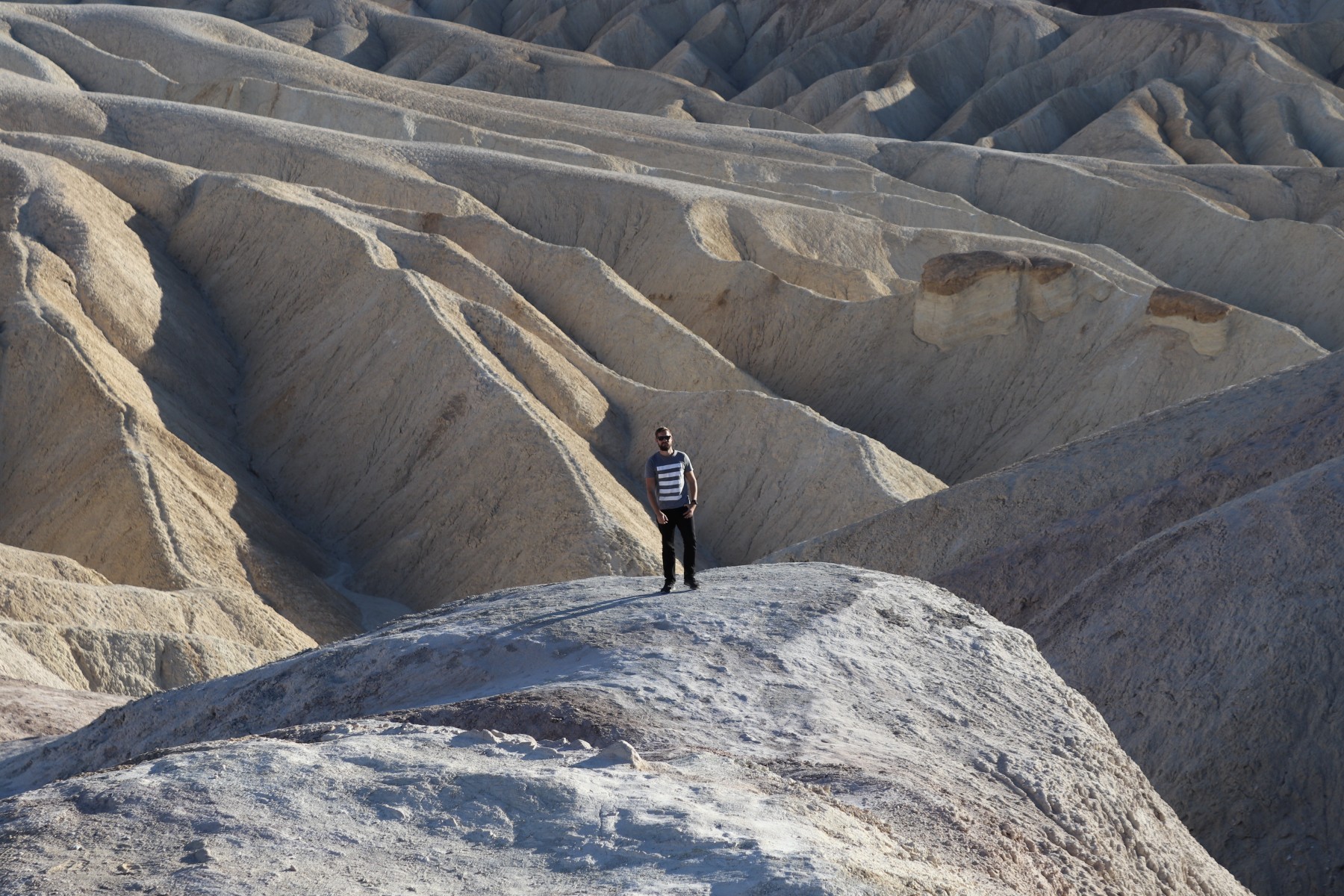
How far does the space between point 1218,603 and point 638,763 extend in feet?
25.4

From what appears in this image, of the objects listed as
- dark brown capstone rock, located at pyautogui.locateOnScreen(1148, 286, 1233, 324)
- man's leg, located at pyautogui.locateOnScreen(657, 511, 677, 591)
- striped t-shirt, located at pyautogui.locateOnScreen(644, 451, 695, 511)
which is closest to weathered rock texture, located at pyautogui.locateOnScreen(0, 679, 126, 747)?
man's leg, located at pyautogui.locateOnScreen(657, 511, 677, 591)

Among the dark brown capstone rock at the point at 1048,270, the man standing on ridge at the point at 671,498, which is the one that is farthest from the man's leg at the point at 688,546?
the dark brown capstone rock at the point at 1048,270

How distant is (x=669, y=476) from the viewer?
9.73 m

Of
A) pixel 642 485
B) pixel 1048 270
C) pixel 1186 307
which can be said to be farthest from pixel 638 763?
pixel 1048 270

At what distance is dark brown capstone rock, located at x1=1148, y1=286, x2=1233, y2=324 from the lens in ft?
99.7

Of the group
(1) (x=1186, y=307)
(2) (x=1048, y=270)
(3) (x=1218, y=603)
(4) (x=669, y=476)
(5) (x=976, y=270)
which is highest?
(2) (x=1048, y=270)

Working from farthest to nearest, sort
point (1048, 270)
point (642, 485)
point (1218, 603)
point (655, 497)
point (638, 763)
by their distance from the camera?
point (1048, 270)
point (642, 485)
point (1218, 603)
point (655, 497)
point (638, 763)

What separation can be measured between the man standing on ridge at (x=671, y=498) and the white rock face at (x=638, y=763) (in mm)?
270

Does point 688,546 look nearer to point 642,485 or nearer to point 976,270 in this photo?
point 642,485

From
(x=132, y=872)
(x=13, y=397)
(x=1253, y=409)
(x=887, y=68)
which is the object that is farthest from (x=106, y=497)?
(x=887, y=68)

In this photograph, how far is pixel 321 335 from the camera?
93.0ft

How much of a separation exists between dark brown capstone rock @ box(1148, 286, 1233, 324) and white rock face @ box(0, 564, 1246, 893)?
889 inches

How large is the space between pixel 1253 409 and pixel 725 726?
12.2m

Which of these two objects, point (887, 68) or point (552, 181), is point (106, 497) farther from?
point (887, 68)
